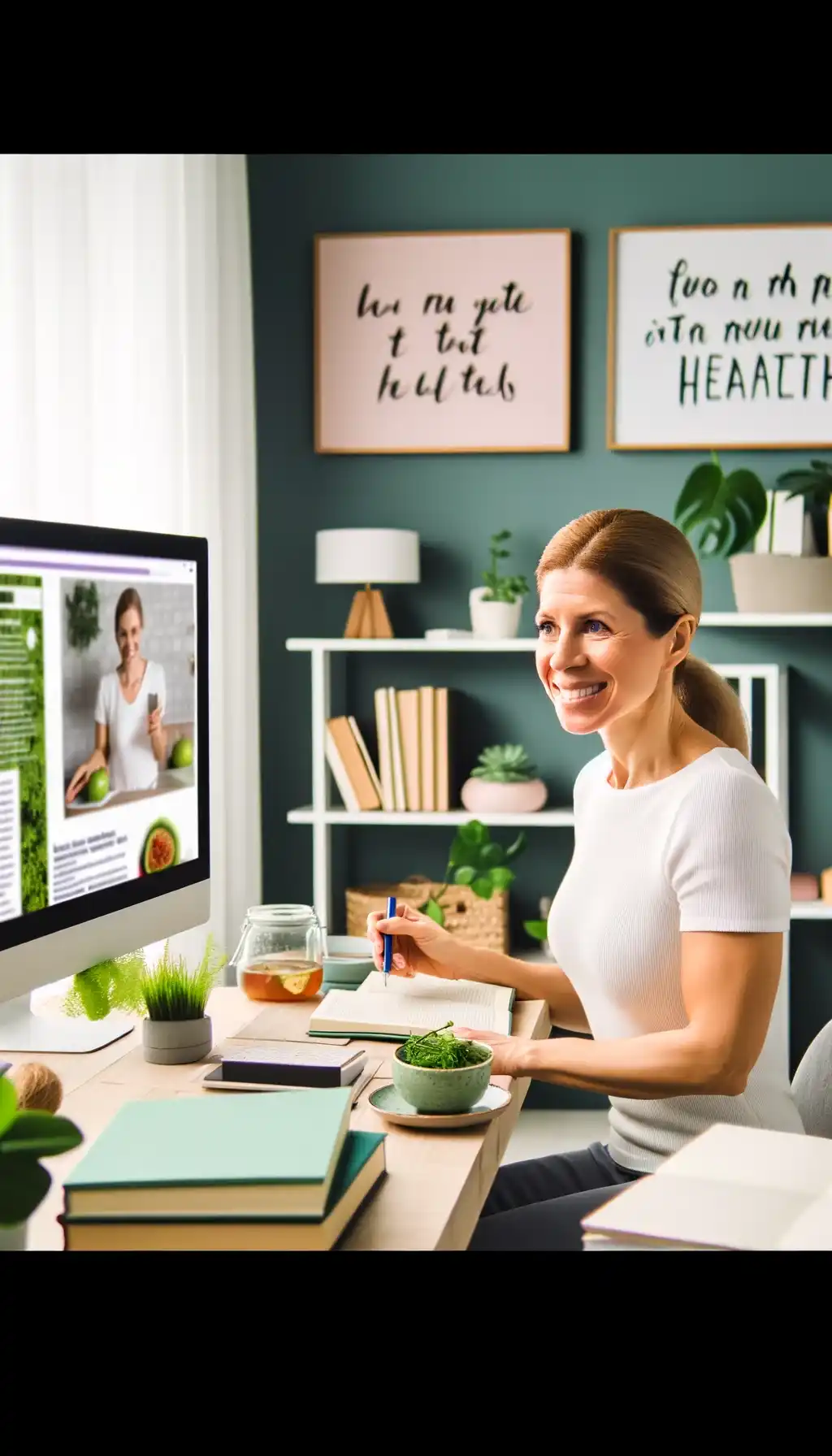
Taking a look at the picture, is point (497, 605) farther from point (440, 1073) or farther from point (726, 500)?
point (440, 1073)

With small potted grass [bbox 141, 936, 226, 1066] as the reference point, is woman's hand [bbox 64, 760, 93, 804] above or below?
above

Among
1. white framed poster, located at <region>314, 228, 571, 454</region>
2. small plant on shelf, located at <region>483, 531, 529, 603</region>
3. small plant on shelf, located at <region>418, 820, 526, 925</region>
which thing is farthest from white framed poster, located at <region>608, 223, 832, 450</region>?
small plant on shelf, located at <region>418, 820, 526, 925</region>

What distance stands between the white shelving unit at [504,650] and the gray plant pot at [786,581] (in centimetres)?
2

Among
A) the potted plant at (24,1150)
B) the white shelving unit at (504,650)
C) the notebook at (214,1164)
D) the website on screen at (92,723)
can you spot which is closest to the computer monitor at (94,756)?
the website on screen at (92,723)

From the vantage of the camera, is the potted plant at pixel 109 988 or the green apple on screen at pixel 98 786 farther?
the potted plant at pixel 109 988

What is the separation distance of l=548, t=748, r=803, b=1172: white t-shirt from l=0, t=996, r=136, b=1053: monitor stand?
512mm

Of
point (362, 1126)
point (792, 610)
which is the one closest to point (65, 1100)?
point (362, 1126)

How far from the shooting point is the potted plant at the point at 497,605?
311 cm

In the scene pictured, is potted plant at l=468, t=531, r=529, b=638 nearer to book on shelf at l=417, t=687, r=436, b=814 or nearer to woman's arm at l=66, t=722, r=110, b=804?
book on shelf at l=417, t=687, r=436, b=814

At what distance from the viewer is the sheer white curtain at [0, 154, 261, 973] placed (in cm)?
216

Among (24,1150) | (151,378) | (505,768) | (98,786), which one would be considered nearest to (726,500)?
(505,768)

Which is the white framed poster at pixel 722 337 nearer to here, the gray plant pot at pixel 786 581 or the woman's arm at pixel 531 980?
the gray plant pot at pixel 786 581
